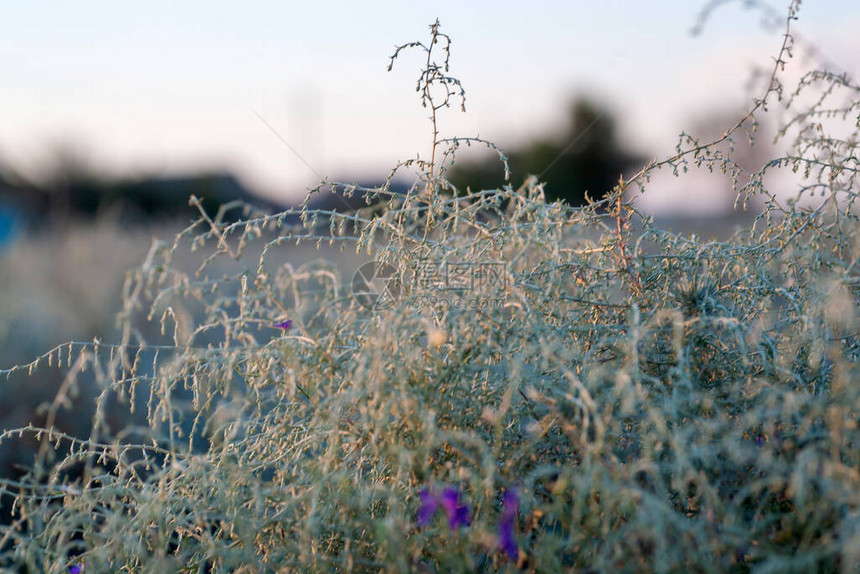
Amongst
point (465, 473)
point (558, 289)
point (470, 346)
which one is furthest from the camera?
point (558, 289)

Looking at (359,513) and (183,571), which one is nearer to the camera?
(359,513)

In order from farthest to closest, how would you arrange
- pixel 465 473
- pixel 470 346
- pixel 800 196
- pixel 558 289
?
1. pixel 800 196
2. pixel 558 289
3. pixel 470 346
4. pixel 465 473

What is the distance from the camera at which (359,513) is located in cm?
107

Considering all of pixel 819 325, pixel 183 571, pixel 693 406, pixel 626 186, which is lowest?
pixel 183 571

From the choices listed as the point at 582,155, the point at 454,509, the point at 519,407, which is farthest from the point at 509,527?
the point at 582,155

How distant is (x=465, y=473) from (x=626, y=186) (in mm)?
757

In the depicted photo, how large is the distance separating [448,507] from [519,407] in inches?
13.3

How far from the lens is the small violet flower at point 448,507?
996 millimetres

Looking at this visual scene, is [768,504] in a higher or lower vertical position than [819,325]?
lower

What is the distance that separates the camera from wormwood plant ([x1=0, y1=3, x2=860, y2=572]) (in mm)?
976

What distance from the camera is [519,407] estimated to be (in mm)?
1300

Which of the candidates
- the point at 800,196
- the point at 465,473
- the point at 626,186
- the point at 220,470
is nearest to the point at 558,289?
the point at 626,186

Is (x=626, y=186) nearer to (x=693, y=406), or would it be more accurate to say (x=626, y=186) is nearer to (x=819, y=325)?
(x=819, y=325)

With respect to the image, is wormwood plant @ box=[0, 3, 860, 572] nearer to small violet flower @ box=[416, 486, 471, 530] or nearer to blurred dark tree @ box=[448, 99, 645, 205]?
small violet flower @ box=[416, 486, 471, 530]
